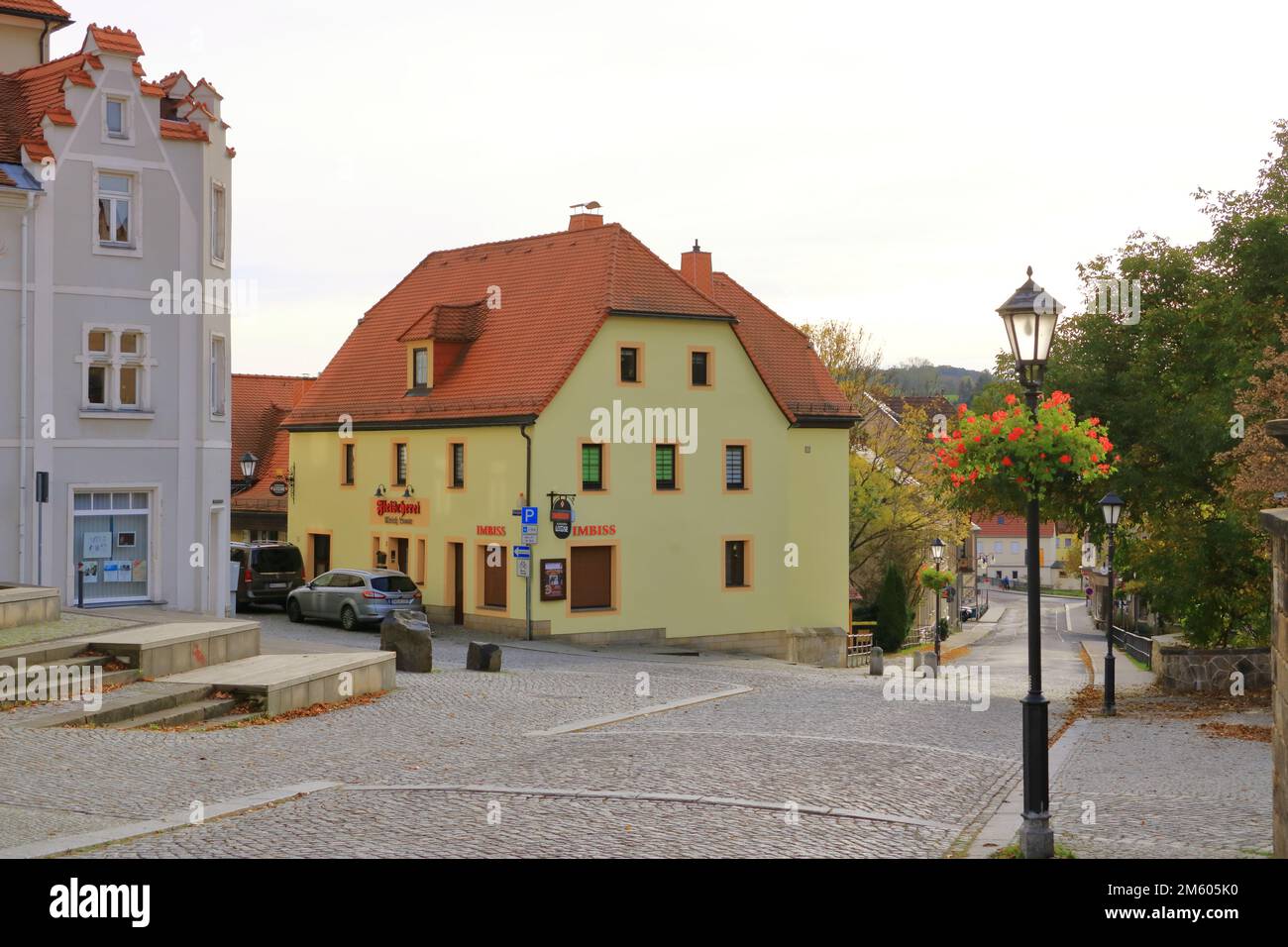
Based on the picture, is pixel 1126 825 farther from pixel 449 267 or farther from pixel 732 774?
pixel 449 267

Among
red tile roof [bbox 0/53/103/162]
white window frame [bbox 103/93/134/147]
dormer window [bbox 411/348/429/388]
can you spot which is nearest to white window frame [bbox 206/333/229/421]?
white window frame [bbox 103/93/134/147]

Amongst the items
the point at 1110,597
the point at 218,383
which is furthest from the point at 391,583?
the point at 1110,597

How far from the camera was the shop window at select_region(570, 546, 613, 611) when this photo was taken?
38.1 meters

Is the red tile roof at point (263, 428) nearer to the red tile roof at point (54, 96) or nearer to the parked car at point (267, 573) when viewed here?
the parked car at point (267, 573)

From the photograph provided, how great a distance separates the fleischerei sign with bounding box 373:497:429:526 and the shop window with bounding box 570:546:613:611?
547 centimetres

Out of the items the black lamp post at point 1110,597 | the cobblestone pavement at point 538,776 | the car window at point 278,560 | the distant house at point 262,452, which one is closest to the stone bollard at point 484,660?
the cobblestone pavement at point 538,776

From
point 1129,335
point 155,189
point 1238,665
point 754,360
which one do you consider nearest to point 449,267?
point 754,360

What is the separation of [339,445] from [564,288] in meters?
9.78

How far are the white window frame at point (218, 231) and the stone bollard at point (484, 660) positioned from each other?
11358 mm

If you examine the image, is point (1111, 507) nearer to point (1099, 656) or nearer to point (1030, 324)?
point (1030, 324)

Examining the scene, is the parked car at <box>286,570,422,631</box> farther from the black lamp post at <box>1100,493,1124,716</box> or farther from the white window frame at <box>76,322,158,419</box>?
the black lamp post at <box>1100,493,1124,716</box>

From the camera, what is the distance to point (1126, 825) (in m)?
12.5

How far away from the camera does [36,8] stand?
33.8 metres

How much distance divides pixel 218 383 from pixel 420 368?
11753 mm
